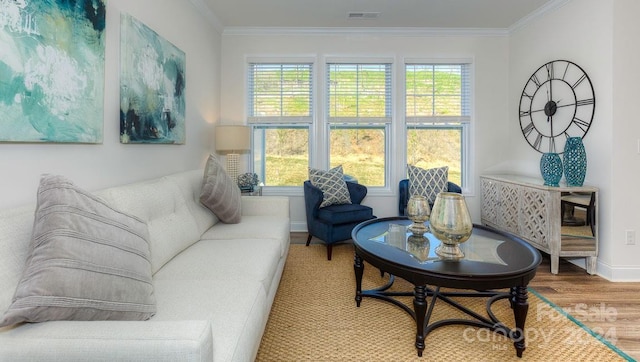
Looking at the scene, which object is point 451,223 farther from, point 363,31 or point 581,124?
point 363,31

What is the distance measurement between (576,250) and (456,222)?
1.86 meters

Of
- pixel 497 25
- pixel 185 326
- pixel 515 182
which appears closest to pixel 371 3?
A: pixel 497 25

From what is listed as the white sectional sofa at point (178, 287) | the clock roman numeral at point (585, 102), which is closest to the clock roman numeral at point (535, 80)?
the clock roman numeral at point (585, 102)

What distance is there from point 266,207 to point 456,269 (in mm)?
1838

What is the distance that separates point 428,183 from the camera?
11.8 ft

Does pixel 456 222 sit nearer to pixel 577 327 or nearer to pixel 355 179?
pixel 577 327

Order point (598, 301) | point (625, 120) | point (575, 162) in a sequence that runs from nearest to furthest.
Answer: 1. point (598, 301)
2. point (625, 120)
3. point (575, 162)

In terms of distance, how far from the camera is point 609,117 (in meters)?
2.60

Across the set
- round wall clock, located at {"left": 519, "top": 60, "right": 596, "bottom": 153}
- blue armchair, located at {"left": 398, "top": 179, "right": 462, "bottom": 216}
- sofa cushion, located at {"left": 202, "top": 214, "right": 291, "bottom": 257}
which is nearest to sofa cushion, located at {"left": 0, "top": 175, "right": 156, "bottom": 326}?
sofa cushion, located at {"left": 202, "top": 214, "right": 291, "bottom": 257}

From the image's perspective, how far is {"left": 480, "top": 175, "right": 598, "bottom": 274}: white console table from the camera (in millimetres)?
2666

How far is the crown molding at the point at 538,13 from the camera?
316 centimetres

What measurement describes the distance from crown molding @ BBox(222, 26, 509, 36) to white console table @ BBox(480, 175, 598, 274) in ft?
6.62

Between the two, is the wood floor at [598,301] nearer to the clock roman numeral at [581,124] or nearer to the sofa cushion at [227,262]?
the clock roman numeral at [581,124]

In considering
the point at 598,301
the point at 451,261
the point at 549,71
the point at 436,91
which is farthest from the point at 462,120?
the point at 451,261
